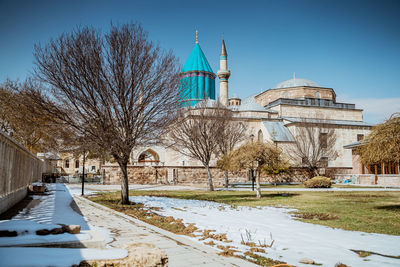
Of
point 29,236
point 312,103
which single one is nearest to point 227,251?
point 29,236

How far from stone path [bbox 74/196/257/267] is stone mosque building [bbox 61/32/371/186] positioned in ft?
82.1

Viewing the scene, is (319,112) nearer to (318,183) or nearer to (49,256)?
(318,183)

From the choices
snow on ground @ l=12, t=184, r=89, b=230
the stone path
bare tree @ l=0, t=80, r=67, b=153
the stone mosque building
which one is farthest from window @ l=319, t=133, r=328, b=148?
the stone path

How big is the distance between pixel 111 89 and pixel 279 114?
39.8 meters

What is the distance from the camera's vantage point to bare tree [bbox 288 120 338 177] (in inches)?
1420

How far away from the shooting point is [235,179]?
34312 mm

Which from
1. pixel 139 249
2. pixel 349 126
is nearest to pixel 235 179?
pixel 349 126

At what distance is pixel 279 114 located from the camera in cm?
4716

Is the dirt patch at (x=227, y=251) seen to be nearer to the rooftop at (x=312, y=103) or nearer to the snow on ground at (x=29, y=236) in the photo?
the snow on ground at (x=29, y=236)

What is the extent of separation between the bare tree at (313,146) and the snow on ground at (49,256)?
35.9 metres

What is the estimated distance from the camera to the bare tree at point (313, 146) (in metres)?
36.1

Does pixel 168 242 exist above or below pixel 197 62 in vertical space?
below

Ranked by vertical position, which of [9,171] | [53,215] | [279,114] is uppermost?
[279,114]

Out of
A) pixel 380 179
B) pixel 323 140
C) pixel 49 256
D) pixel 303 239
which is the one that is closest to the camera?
pixel 49 256
